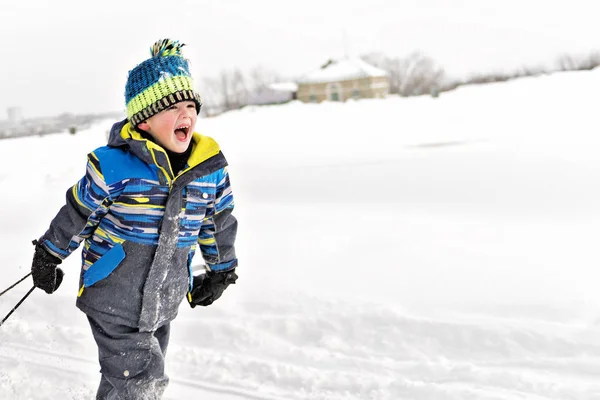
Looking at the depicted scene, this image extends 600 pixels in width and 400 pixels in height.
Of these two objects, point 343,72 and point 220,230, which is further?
point 343,72

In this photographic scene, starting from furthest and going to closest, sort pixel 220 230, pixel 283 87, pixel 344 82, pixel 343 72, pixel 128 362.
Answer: pixel 283 87 → pixel 343 72 → pixel 344 82 → pixel 220 230 → pixel 128 362

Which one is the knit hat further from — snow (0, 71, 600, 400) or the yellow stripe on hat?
snow (0, 71, 600, 400)

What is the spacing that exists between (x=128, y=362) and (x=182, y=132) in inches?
33.4

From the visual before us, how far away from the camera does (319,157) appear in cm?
972

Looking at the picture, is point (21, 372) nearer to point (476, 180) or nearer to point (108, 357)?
point (108, 357)

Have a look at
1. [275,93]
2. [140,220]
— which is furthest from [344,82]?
[140,220]

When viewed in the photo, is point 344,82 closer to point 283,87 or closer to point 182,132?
point 283,87

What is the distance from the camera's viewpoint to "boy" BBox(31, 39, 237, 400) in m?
2.14

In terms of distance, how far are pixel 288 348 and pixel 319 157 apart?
6314 mm

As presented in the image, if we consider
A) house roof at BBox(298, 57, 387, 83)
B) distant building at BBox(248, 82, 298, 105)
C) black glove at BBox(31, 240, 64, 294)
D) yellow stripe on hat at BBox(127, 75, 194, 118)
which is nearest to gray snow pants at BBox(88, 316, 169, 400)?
black glove at BBox(31, 240, 64, 294)

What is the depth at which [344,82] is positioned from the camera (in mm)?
37156

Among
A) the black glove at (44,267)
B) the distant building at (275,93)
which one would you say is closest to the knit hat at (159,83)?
the black glove at (44,267)

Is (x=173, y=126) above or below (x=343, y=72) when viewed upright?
above

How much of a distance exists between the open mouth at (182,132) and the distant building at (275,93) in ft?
135
